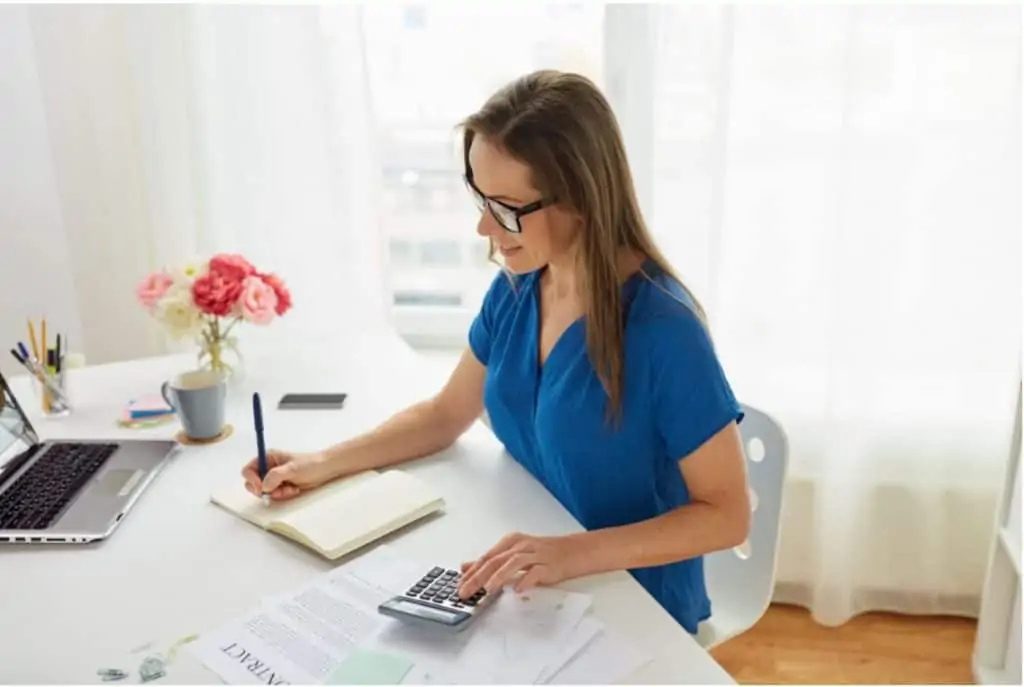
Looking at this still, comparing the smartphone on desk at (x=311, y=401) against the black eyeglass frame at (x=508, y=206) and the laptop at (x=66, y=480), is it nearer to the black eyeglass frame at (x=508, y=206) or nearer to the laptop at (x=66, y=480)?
the laptop at (x=66, y=480)

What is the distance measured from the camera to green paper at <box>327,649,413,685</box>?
95 centimetres

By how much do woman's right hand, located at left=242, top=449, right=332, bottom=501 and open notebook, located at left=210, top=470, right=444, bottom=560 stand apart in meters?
0.01

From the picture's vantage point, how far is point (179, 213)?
2297mm

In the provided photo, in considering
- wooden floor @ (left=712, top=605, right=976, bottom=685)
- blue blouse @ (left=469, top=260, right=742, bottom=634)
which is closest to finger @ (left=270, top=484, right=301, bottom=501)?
blue blouse @ (left=469, top=260, right=742, bottom=634)

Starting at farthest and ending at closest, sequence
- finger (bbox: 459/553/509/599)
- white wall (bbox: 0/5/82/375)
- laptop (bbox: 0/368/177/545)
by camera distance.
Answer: white wall (bbox: 0/5/82/375)
laptop (bbox: 0/368/177/545)
finger (bbox: 459/553/509/599)

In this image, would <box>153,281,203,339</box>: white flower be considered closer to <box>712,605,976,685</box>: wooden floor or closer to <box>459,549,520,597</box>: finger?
<box>459,549,520,597</box>: finger

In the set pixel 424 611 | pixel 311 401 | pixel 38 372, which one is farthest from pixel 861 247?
pixel 38 372

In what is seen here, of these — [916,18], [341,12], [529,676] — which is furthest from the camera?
[341,12]

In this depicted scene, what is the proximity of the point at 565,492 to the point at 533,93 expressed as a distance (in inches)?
21.3

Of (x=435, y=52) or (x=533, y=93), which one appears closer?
(x=533, y=93)

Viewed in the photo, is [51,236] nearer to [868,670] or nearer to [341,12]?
[341,12]

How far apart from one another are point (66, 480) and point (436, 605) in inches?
27.0

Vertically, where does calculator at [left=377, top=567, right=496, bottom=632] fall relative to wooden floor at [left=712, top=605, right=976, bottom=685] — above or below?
above

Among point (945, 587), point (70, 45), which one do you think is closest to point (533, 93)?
point (70, 45)
